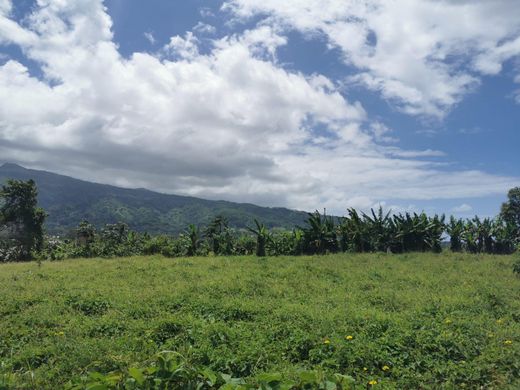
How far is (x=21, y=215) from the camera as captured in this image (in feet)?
105

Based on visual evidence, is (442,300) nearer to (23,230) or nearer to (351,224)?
(351,224)

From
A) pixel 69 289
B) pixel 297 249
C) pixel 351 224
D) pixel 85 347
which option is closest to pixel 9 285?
pixel 69 289

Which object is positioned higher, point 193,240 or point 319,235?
point 319,235

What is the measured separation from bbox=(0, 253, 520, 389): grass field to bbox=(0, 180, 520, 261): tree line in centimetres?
1275

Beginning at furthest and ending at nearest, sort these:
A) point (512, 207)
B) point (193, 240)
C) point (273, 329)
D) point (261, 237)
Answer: point (512, 207)
point (193, 240)
point (261, 237)
point (273, 329)

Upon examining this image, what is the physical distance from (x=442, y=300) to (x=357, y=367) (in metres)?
5.53

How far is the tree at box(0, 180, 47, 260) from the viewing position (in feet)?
104

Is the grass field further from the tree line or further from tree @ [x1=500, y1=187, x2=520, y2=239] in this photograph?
tree @ [x1=500, y1=187, x2=520, y2=239]

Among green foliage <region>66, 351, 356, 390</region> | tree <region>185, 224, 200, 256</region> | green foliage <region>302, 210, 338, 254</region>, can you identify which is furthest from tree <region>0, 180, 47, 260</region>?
green foliage <region>66, 351, 356, 390</region>

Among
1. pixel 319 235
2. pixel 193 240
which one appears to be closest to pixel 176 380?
pixel 319 235

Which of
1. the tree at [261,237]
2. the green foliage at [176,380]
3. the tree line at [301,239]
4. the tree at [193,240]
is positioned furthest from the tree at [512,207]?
the green foliage at [176,380]

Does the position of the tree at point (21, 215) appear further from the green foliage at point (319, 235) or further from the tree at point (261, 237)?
the green foliage at point (319, 235)

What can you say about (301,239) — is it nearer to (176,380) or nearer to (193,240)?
(193,240)

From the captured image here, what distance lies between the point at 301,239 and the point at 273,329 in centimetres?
1978
